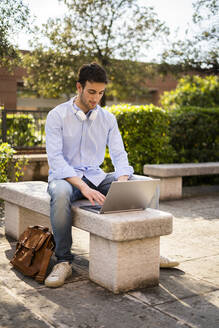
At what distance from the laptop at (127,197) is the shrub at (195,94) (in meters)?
9.71

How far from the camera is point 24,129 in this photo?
11.0m

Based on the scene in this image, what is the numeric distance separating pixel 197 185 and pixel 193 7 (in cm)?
436

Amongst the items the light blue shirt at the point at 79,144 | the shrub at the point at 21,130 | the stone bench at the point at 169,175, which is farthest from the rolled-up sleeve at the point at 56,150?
the shrub at the point at 21,130

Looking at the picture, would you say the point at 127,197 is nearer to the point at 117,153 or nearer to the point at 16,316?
the point at 117,153

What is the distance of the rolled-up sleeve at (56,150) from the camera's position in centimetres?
364

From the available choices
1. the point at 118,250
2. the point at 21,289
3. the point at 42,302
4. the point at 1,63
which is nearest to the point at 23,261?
the point at 21,289

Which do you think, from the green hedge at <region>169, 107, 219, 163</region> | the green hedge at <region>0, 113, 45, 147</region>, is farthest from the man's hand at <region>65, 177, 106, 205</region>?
the green hedge at <region>0, 113, 45, 147</region>

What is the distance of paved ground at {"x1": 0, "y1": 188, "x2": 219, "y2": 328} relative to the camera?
2738mm

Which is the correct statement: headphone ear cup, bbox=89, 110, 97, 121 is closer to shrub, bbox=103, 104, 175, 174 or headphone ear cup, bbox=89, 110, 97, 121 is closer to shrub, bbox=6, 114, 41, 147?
shrub, bbox=103, 104, 175, 174

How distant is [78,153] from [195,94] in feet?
34.7

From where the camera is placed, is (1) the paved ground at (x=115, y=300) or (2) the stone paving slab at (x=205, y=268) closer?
(1) the paved ground at (x=115, y=300)

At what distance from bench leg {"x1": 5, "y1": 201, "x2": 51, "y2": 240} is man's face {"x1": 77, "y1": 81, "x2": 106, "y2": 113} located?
1457 mm

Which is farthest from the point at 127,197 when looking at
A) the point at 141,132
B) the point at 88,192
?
the point at 141,132

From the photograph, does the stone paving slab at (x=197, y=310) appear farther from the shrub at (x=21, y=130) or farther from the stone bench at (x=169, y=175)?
the shrub at (x=21, y=130)
